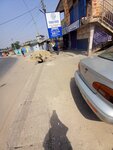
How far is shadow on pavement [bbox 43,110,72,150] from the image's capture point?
231cm

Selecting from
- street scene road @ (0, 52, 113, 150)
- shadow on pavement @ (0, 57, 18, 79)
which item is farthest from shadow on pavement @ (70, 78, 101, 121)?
shadow on pavement @ (0, 57, 18, 79)

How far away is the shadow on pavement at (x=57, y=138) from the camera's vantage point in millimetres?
2311

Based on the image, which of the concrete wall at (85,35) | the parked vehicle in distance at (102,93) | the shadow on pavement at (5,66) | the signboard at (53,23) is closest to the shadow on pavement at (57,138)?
the parked vehicle in distance at (102,93)

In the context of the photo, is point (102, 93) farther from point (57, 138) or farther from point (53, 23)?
point (53, 23)

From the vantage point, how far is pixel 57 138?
2.50m

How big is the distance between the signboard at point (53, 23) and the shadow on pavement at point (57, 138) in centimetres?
1393

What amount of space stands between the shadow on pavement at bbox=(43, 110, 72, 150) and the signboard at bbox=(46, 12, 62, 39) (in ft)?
45.7

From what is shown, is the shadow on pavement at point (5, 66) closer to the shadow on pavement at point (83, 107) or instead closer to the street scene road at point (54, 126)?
the street scene road at point (54, 126)

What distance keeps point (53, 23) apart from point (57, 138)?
14629 mm

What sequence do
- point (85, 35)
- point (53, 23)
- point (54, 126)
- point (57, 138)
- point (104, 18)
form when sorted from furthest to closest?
1. point (53, 23)
2. point (85, 35)
3. point (104, 18)
4. point (54, 126)
5. point (57, 138)

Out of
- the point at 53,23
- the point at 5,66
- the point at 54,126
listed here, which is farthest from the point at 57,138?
the point at 5,66

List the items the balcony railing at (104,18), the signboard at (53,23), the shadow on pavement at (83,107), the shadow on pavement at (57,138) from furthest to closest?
the signboard at (53,23)
the balcony railing at (104,18)
the shadow on pavement at (83,107)
the shadow on pavement at (57,138)

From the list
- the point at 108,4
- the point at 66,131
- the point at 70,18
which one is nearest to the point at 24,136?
the point at 66,131

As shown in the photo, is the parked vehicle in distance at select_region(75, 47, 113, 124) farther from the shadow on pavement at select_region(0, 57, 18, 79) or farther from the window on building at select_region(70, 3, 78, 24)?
the window on building at select_region(70, 3, 78, 24)
